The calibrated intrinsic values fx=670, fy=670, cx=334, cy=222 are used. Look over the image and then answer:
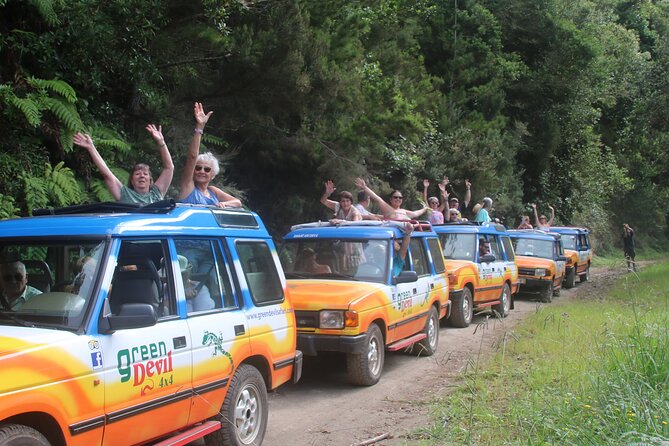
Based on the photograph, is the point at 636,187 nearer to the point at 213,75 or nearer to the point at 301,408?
the point at 213,75

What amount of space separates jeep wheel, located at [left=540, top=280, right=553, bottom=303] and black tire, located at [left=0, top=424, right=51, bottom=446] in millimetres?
15783

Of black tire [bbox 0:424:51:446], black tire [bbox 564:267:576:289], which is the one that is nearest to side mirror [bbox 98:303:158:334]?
black tire [bbox 0:424:51:446]

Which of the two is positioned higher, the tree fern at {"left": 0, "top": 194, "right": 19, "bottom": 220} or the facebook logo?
the tree fern at {"left": 0, "top": 194, "right": 19, "bottom": 220}

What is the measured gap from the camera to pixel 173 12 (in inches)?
439

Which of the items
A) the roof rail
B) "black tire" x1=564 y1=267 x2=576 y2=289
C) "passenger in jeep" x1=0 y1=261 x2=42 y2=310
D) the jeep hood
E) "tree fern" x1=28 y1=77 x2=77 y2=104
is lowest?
"black tire" x1=564 y1=267 x2=576 y2=289

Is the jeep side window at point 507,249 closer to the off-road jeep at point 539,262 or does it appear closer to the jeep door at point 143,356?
the off-road jeep at point 539,262

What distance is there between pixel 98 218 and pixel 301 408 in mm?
3648

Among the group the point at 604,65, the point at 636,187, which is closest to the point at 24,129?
the point at 604,65

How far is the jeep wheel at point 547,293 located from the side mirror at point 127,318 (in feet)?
49.7

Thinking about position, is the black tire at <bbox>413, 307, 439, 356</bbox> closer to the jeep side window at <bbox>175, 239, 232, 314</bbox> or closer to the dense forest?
the dense forest

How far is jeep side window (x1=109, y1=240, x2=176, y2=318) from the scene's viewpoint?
455 cm

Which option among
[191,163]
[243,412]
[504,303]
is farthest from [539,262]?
[243,412]

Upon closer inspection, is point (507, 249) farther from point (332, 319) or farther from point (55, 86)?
point (55, 86)

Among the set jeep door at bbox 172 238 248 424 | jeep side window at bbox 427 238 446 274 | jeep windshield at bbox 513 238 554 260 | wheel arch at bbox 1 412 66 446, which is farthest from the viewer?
jeep windshield at bbox 513 238 554 260
